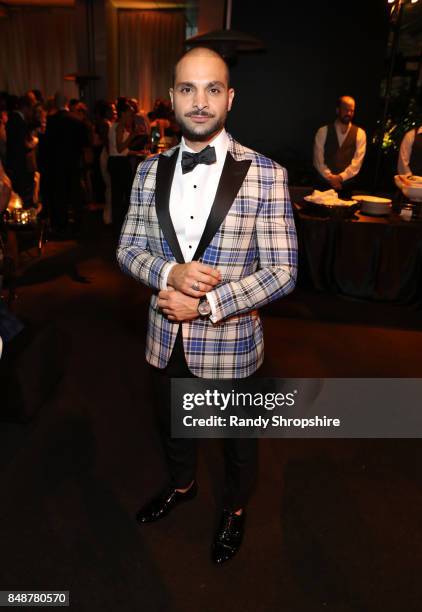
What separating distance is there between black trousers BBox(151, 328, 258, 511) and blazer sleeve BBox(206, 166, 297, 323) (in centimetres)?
27

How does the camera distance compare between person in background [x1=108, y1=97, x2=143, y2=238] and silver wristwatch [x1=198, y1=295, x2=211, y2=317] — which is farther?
person in background [x1=108, y1=97, x2=143, y2=238]

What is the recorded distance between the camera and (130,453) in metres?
2.14

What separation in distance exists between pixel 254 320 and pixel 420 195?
2630 millimetres

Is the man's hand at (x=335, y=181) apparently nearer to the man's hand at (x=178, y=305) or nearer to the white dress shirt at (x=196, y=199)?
the white dress shirt at (x=196, y=199)

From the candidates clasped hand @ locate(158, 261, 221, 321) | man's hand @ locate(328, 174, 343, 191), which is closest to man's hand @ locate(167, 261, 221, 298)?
clasped hand @ locate(158, 261, 221, 321)

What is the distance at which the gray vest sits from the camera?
14.9ft

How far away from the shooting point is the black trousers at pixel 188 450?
1487 mm

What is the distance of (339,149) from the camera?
455 cm

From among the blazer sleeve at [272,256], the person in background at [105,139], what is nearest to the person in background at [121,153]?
the person in background at [105,139]

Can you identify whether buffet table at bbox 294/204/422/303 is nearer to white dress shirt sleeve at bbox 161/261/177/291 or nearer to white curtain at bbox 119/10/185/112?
white dress shirt sleeve at bbox 161/261/177/291

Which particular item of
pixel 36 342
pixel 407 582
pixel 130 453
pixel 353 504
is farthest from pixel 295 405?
pixel 36 342

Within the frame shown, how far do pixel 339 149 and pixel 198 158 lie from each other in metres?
3.63

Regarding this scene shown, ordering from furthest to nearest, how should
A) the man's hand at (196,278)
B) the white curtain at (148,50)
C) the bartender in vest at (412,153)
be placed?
the white curtain at (148,50)
the bartender in vest at (412,153)
the man's hand at (196,278)

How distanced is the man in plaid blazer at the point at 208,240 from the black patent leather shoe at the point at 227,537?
0.23 metres
